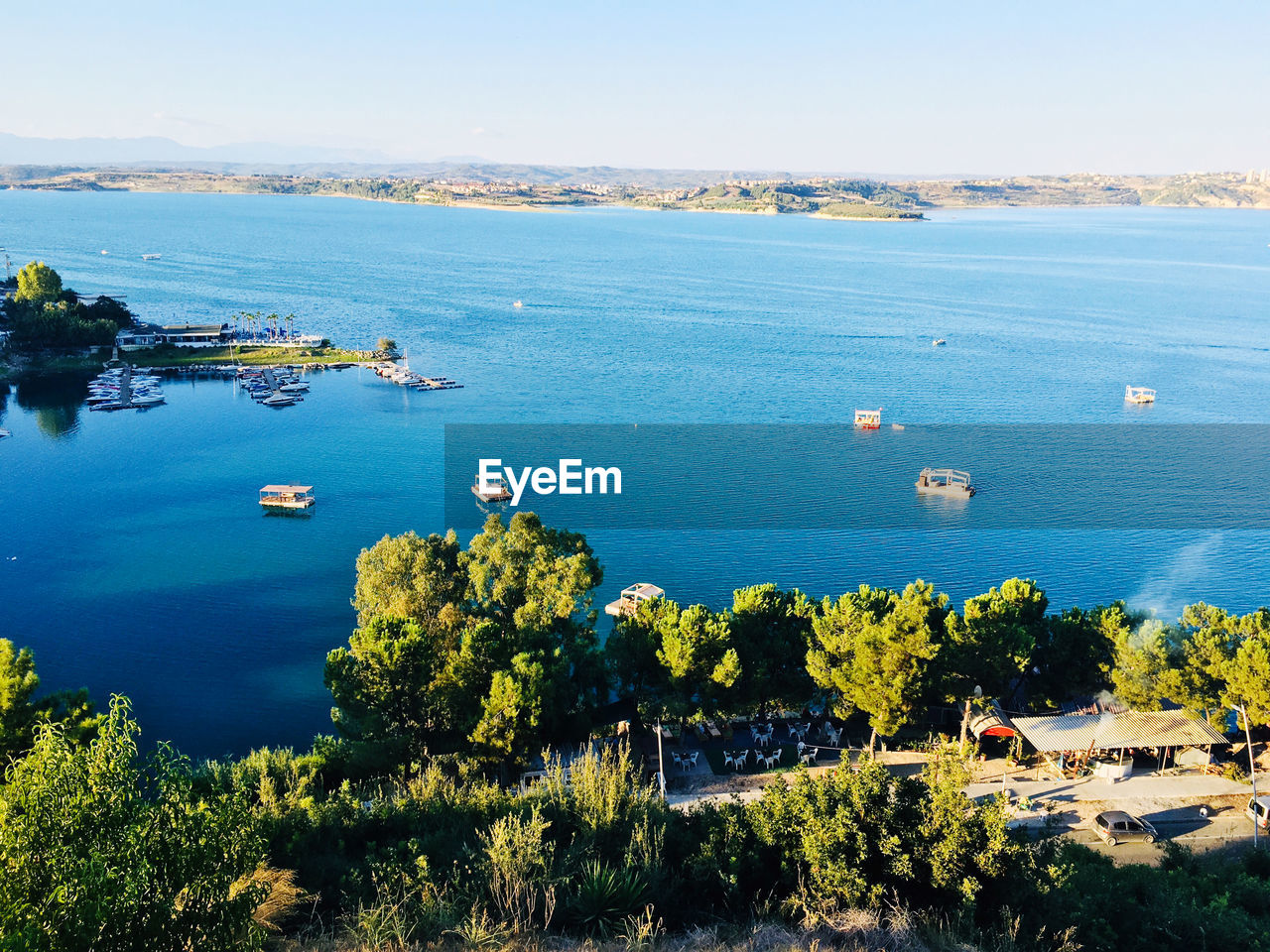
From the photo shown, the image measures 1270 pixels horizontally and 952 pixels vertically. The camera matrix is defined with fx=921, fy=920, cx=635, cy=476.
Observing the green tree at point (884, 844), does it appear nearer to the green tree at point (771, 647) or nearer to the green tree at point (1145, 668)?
the green tree at point (771, 647)

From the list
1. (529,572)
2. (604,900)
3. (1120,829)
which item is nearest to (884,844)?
(604,900)

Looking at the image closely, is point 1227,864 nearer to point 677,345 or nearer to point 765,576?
point 765,576

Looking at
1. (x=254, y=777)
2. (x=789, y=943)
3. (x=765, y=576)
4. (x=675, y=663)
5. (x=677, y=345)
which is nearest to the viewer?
(x=789, y=943)

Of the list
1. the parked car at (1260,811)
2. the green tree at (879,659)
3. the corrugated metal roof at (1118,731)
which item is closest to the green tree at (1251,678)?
the corrugated metal roof at (1118,731)

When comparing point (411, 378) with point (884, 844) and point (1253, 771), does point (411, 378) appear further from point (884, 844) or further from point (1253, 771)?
point (884, 844)

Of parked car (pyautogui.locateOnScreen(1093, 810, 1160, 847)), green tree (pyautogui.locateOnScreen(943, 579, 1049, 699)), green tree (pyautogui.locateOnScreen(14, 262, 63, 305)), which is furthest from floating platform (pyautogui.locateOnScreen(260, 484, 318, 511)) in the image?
green tree (pyautogui.locateOnScreen(14, 262, 63, 305))

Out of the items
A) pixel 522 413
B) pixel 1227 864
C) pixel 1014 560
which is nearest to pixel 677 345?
pixel 522 413

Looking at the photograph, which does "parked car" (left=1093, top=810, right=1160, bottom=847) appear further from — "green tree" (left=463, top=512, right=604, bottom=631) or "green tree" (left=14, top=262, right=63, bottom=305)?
"green tree" (left=14, top=262, right=63, bottom=305)
